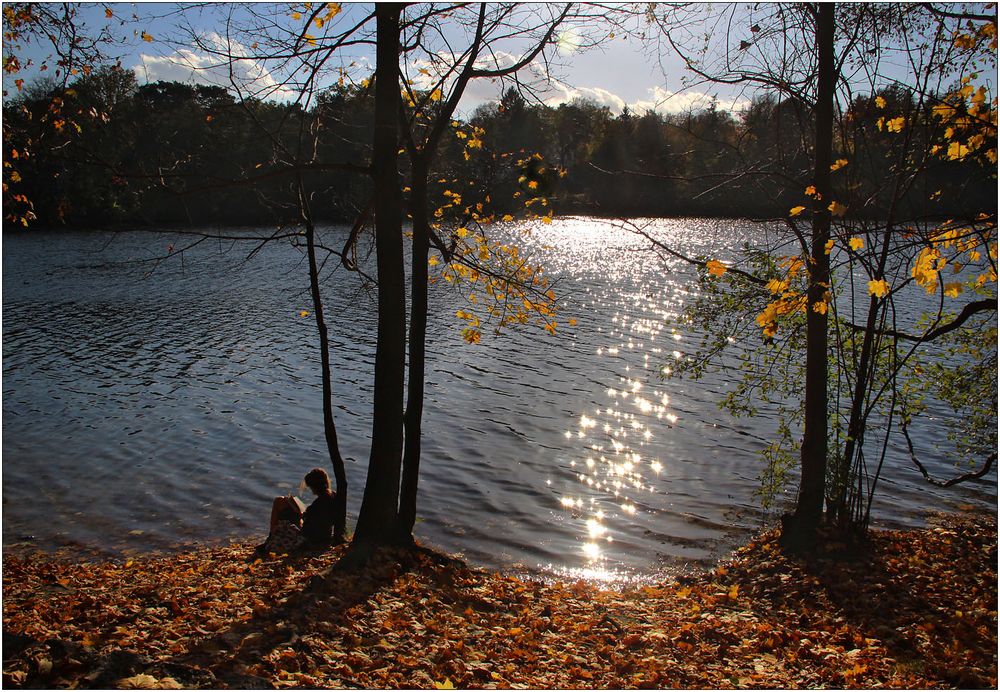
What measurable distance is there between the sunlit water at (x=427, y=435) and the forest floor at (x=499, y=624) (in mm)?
2141

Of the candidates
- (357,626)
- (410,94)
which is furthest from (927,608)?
(410,94)

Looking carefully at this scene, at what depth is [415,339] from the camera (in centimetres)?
944

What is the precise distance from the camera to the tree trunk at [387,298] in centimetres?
848

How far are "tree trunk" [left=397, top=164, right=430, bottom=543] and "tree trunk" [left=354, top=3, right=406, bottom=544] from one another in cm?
38

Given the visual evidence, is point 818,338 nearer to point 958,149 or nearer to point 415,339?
point 958,149

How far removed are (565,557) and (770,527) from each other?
3.52 metres

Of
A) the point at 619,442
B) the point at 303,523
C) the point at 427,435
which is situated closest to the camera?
the point at 303,523

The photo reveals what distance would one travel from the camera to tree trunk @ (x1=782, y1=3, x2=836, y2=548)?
29.3 ft

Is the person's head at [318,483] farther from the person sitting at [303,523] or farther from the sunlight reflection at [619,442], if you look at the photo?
the sunlight reflection at [619,442]

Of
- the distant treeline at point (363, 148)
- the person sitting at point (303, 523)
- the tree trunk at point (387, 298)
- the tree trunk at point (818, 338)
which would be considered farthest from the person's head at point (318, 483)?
the tree trunk at point (818, 338)

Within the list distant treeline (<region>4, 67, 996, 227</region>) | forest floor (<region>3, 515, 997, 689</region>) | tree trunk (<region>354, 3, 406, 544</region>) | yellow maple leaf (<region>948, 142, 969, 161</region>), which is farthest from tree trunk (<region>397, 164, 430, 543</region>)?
yellow maple leaf (<region>948, 142, 969, 161</region>)

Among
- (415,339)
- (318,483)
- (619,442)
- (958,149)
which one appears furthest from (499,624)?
(619,442)

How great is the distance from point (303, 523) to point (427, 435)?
6.47 meters

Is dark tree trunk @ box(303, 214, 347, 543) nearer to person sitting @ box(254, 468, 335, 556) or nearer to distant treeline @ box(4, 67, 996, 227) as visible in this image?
person sitting @ box(254, 468, 335, 556)
